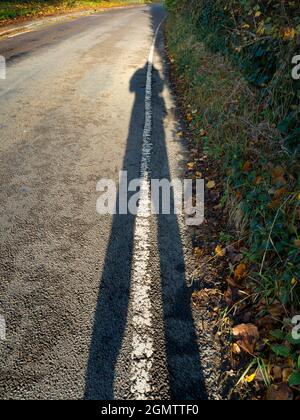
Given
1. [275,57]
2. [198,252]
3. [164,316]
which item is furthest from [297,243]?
[275,57]

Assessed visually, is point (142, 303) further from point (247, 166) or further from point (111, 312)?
point (247, 166)

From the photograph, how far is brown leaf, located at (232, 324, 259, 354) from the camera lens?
214 centimetres

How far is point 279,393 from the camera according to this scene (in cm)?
188

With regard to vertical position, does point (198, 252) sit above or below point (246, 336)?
above

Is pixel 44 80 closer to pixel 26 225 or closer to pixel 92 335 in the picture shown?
pixel 26 225

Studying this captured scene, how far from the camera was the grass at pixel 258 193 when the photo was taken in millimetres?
2273

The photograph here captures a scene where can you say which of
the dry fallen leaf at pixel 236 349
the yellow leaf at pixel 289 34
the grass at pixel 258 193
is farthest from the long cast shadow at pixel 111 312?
the yellow leaf at pixel 289 34

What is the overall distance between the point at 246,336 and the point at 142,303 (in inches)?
32.5

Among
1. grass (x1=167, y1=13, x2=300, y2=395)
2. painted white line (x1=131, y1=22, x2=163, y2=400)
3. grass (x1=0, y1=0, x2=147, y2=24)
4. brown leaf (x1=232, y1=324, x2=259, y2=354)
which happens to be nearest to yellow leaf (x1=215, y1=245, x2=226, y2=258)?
grass (x1=167, y1=13, x2=300, y2=395)

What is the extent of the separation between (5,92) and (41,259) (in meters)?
5.52

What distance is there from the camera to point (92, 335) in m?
2.24

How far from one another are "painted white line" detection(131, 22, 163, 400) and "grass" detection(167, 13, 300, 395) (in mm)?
702
